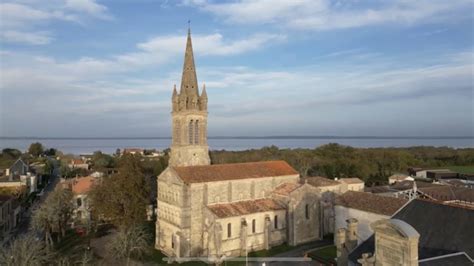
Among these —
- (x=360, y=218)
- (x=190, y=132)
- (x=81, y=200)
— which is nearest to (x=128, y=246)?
(x=190, y=132)

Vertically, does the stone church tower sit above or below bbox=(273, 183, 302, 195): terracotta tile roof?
above

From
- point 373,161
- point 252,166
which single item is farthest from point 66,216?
point 373,161

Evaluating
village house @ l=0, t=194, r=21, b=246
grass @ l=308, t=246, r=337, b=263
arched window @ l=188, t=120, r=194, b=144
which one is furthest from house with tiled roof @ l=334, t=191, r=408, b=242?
village house @ l=0, t=194, r=21, b=246

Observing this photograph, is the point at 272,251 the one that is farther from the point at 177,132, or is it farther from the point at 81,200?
the point at 81,200

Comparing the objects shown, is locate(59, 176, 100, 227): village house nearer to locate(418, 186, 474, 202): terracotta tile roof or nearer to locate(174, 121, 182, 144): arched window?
locate(174, 121, 182, 144): arched window

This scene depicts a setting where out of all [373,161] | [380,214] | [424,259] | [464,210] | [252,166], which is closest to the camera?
[424,259]

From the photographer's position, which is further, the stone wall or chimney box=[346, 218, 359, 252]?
the stone wall

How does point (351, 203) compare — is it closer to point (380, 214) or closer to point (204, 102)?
point (380, 214)

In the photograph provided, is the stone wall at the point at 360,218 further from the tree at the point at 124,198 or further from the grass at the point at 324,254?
the tree at the point at 124,198
